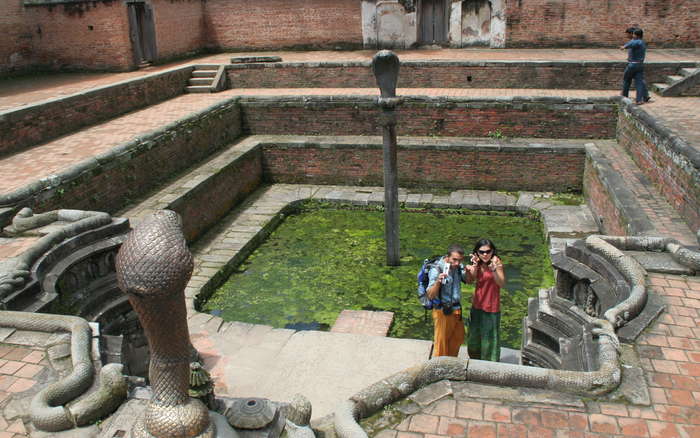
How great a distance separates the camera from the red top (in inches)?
203

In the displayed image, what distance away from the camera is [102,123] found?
38.7 ft

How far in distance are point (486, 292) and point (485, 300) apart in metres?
0.09

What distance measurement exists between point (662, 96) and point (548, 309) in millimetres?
8932

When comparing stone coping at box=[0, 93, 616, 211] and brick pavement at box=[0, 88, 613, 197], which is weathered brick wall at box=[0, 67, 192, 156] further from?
stone coping at box=[0, 93, 616, 211]

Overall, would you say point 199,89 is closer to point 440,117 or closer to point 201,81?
point 201,81

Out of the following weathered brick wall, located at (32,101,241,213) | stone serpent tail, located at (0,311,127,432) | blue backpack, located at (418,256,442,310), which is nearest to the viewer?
stone serpent tail, located at (0,311,127,432)

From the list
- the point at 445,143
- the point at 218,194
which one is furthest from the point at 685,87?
the point at 218,194

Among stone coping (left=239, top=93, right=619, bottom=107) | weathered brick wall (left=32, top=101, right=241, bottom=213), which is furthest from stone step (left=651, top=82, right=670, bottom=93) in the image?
weathered brick wall (left=32, top=101, right=241, bottom=213)

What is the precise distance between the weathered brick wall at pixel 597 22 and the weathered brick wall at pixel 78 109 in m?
9.73

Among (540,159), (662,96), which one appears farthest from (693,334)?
(662,96)

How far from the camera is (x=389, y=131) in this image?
791 cm

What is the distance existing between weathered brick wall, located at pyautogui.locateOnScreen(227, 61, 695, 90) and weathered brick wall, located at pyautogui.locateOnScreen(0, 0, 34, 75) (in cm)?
587

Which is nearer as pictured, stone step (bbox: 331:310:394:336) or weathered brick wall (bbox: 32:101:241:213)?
stone step (bbox: 331:310:394:336)

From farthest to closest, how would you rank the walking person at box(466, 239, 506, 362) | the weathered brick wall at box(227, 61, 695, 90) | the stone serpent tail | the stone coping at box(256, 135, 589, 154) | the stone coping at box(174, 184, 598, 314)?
the weathered brick wall at box(227, 61, 695, 90) < the stone coping at box(256, 135, 589, 154) < the stone coping at box(174, 184, 598, 314) < the walking person at box(466, 239, 506, 362) < the stone serpent tail
